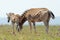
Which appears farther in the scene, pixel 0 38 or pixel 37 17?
pixel 37 17

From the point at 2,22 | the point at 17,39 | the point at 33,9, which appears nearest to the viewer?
the point at 17,39

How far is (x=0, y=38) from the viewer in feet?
41.4

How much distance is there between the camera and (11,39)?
12438 mm

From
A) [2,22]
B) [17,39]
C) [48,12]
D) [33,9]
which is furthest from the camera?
[2,22]

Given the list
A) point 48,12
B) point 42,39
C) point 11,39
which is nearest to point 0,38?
point 11,39

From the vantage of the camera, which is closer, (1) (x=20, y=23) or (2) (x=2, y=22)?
(1) (x=20, y=23)

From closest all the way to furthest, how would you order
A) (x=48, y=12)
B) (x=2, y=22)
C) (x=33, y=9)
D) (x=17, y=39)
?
(x=17, y=39), (x=48, y=12), (x=33, y=9), (x=2, y=22)

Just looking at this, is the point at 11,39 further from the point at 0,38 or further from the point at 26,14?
the point at 26,14

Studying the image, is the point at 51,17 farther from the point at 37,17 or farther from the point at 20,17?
the point at 20,17

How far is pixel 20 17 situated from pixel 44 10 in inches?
85.6

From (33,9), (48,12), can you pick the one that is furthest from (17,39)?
(33,9)

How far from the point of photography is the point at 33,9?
18672mm

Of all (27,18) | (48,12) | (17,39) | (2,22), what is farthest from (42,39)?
(2,22)

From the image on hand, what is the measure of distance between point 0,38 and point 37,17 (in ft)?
18.9
